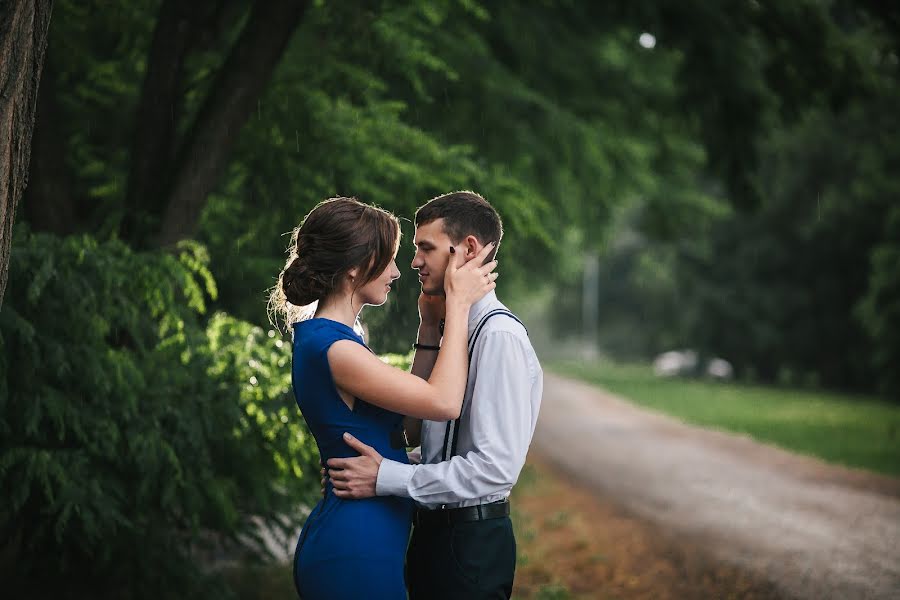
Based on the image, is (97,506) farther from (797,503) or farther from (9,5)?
(797,503)

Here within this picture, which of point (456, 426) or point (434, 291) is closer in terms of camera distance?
point (456, 426)

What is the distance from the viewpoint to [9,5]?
3027mm

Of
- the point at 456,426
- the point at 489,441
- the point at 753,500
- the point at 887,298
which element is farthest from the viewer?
the point at 887,298

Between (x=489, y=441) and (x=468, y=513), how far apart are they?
0.29 m

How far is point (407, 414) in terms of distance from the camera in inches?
114

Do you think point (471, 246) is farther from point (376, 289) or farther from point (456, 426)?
point (456, 426)

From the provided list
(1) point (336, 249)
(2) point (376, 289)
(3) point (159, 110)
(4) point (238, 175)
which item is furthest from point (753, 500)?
(1) point (336, 249)

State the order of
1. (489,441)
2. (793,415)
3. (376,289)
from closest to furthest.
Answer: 1. (489,441)
2. (376,289)
3. (793,415)

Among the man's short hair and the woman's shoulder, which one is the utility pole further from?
the woman's shoulder

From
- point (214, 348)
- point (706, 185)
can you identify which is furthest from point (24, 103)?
point (706, 185)

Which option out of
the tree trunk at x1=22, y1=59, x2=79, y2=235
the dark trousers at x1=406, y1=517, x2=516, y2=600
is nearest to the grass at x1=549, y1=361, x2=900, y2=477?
the tree trunk at x1=22, y1=59, x2=79, y2=235

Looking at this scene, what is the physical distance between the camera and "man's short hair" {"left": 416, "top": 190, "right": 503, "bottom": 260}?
3236 mm

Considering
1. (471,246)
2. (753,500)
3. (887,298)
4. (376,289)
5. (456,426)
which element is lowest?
(753,500)

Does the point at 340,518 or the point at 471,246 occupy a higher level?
the point at 471,246
